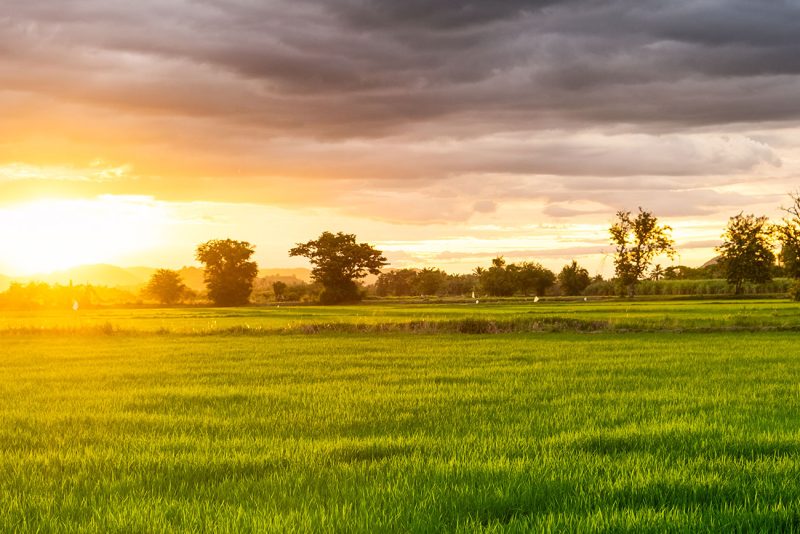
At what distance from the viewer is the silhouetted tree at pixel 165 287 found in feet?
395

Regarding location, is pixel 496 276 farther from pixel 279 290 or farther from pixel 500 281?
pixel 279 290

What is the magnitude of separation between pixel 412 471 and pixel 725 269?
108 metres

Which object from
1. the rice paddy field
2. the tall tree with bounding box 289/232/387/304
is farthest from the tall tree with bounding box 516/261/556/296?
the rice paddy field

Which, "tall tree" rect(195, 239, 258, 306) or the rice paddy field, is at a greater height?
"tall tree" rect(195, 239, 258, 306)

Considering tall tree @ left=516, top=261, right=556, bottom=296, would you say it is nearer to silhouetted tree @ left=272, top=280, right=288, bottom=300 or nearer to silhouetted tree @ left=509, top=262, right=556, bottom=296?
silhouetted tree @ left=509, top=262, right=556, bottom=296

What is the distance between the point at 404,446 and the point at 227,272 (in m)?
103

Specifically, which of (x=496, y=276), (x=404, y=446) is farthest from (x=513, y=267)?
(x=404, y=446)

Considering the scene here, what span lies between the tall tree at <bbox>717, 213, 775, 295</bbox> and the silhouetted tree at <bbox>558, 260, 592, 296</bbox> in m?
21.5

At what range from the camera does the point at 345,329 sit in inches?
1641

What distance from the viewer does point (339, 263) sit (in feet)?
352

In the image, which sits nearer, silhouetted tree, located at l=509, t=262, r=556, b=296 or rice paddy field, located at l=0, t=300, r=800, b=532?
rice paddy field, located at l=0, t=300, r=800, b=532

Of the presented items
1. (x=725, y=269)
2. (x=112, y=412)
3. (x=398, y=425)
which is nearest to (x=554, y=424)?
(x=398, y=425)

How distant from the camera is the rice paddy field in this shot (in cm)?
679

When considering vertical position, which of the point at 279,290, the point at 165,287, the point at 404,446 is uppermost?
the point at 165,287
